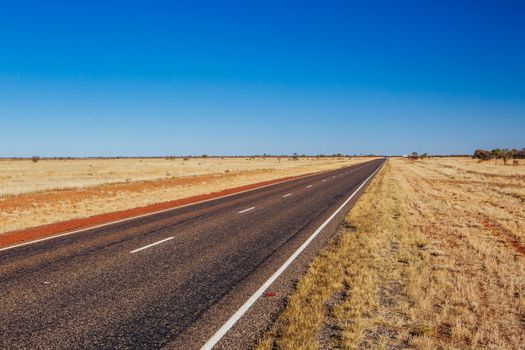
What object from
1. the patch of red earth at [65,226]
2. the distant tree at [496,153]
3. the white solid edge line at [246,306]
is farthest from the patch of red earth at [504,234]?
the distant tree at [496,153]

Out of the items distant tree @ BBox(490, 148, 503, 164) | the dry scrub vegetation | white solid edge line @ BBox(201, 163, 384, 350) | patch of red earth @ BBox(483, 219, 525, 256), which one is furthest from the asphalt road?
distant tree @ BBox(490, 148, 503, 164)

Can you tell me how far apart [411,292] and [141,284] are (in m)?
4.70

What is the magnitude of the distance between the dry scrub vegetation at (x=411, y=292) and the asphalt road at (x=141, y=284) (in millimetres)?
702

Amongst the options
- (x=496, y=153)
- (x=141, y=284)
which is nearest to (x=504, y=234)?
(x=141, y=284)

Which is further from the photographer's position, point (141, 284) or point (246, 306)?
point (141, 284)

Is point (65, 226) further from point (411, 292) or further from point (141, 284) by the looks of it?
point (411, 292)

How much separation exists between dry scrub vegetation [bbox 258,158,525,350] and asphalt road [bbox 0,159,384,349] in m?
0.70

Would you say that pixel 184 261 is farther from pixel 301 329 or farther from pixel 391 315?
pixel 391 315

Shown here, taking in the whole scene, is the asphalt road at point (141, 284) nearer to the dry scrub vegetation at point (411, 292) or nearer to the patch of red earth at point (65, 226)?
the dry scrub vegetation at point (411, 292)

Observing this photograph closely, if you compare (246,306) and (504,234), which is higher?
(246,306)

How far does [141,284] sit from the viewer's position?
6.64 m

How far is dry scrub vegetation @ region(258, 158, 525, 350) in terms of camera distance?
15.3ft

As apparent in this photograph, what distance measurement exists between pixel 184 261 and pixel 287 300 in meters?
3.12

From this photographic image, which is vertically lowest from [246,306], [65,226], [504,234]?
[65,226]
